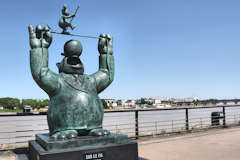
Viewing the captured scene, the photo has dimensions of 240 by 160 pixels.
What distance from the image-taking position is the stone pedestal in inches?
130

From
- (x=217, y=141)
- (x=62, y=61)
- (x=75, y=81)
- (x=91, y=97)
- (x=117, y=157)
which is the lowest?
(x=217, y=141)

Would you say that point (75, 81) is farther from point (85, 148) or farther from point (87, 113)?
point (85, 148)

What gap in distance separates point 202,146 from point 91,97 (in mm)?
5057

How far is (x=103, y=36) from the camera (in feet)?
15.2

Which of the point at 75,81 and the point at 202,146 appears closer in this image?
the point at 75,81

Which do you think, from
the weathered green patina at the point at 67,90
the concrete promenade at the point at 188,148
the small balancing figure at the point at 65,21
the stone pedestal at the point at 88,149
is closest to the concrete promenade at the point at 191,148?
the concrete promenade at the point at 188,148

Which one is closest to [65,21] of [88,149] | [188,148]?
[88,149]

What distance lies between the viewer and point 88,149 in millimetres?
3498

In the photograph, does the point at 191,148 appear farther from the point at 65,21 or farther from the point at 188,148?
the point at 65,21

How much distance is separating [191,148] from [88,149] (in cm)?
470

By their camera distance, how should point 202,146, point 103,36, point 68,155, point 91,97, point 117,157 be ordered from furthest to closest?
point 202,146 → point 103,36 → point 91,97 → point 117,157 → point 68,155

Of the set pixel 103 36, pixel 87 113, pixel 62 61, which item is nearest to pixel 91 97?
pixel 87 113

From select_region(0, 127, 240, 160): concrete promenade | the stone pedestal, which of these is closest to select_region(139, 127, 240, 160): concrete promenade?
select_region(0, 127, 240, 160): concrete promenade

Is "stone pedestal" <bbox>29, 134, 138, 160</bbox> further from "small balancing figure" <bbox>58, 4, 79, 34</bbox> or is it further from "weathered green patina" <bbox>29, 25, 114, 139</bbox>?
"small balancing figure" <bbox>58, 4, 79, 34</bbox>
